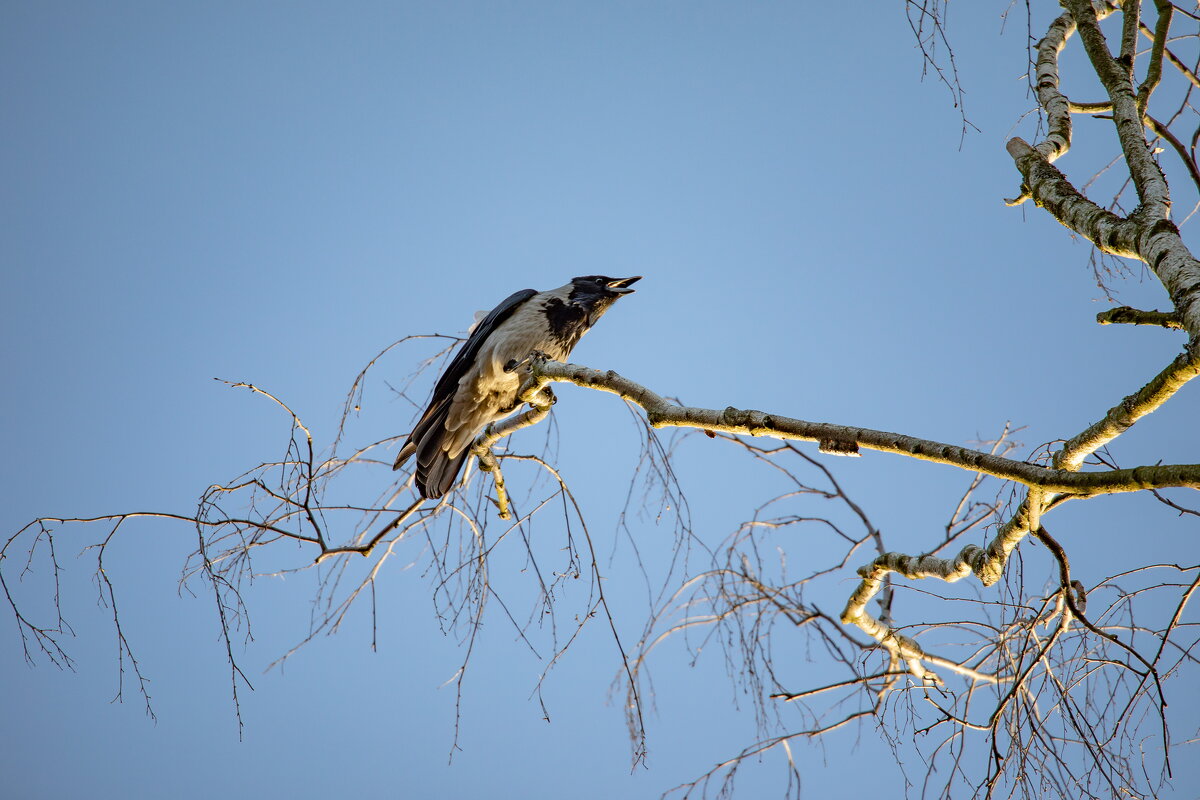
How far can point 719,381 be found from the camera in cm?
1498

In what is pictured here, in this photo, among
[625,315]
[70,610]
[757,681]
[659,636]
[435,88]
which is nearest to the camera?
[757,681]

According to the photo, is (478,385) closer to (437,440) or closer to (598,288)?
(437,440)

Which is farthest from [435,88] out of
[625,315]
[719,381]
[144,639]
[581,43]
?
[144,639]

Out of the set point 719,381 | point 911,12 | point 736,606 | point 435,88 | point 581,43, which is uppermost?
point 581,43

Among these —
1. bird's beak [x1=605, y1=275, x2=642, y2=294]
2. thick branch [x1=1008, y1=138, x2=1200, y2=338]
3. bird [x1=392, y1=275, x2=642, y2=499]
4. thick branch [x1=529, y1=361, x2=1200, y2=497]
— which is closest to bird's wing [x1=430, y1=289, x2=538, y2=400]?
bird [x1=392, y1=275, x2=642, y2=499]

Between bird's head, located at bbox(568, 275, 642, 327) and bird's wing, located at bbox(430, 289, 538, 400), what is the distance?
208 mm

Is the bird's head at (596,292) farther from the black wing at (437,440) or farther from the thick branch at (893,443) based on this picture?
the thick branch at (893,443)

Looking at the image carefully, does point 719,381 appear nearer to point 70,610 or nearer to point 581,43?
point 581,43

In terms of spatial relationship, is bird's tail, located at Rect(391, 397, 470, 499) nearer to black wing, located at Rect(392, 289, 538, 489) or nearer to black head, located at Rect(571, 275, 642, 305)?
black wing, located at Rect(392, 289, 538, 489)

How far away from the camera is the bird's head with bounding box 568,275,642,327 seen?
10.3ft

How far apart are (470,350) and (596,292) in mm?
573

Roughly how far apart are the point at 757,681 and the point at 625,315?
1295 centimetres

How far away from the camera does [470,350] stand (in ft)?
9.68

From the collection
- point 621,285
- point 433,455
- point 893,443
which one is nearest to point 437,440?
point 433,455
